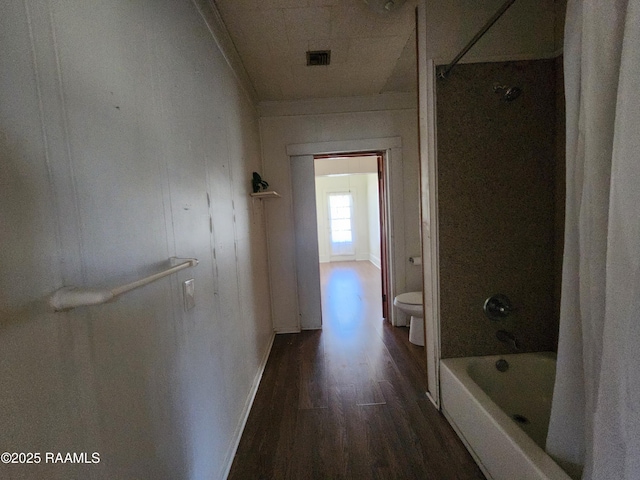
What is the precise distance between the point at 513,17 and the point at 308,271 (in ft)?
8.26

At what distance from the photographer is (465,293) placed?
1.69m

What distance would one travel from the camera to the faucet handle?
1.69m

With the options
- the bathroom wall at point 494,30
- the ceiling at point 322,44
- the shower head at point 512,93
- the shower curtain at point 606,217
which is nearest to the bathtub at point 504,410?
the shower curtain at point 606,217

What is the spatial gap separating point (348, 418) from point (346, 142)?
2.40 metres

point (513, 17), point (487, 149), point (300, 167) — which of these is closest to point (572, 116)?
point (487, 149)

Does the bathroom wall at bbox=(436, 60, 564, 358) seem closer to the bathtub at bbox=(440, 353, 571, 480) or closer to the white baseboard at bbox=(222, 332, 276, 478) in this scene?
the bathtub at bbox=(440, 353, 571, 480)

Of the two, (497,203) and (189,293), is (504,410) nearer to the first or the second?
(497,203)

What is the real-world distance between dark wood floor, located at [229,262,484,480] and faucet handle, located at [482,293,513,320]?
27.5 inches

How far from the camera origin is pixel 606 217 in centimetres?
74

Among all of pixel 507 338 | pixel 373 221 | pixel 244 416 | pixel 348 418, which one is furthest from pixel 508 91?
pixel 373 221

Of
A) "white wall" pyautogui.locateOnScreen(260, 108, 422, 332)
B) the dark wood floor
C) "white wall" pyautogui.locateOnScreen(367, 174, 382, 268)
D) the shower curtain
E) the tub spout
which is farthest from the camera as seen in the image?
"white wall" pyautogui.locateOnScreen(367, 174, 382, 268)


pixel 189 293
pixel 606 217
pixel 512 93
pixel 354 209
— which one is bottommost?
pixel 189 293

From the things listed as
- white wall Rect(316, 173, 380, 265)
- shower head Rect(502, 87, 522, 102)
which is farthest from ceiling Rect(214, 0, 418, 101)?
white wall Rect(316, 173, 380, 265)

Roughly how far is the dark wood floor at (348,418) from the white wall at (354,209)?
499cm
